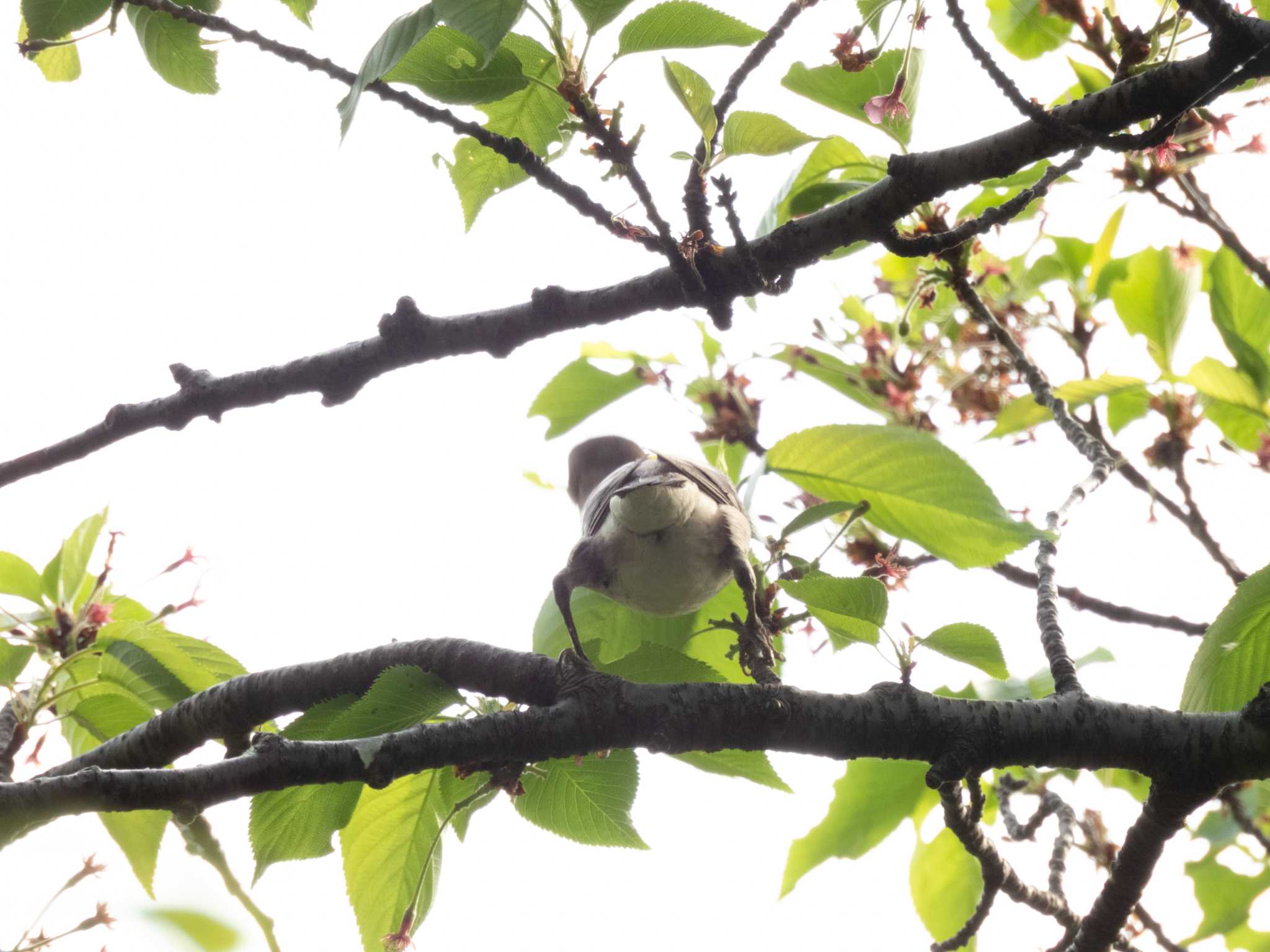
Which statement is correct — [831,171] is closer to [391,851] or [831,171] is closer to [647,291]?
[647,291]

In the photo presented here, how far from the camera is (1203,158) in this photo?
3230mm

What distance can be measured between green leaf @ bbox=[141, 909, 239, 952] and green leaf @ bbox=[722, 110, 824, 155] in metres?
1.86

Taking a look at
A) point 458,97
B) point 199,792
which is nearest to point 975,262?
point 458,97

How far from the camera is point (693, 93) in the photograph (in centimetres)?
231

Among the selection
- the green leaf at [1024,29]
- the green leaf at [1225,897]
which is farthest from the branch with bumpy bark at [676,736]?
the green leaf at [1024,29]

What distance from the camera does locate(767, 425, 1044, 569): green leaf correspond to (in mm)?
2418

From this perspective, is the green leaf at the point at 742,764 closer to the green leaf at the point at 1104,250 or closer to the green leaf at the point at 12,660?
the green leaf at the point at 12,660

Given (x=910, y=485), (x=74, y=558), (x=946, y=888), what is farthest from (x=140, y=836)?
(x=946, y=888)

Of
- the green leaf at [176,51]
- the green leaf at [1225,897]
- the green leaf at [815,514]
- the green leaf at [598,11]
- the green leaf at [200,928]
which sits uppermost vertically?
the green leaf at [176,51]

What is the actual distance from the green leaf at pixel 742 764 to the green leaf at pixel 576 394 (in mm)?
1429

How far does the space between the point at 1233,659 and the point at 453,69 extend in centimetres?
222

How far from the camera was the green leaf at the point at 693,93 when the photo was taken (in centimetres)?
227

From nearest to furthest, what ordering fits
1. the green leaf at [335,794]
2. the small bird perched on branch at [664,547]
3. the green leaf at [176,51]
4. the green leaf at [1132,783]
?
the green leaf at [335,794] → the green leaf at [176,51] → the small bird perched on branch at [664,547] → the green leaf at [1132,783]

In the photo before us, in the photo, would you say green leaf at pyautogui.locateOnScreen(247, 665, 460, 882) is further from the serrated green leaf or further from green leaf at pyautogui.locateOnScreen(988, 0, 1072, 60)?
green leaf at pyautogui.locateOnScreen(988, 0, 1072, 60)
